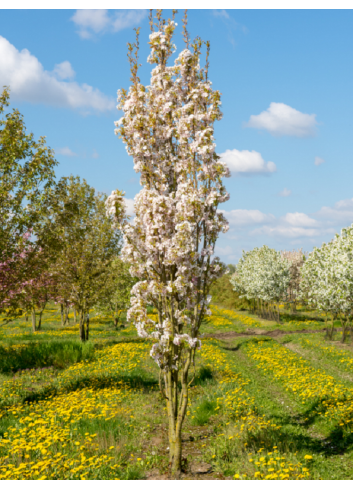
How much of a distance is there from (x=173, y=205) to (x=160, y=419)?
6.06 m

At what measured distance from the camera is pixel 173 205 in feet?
22.5

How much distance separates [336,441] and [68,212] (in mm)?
13229

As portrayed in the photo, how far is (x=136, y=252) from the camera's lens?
707 cm

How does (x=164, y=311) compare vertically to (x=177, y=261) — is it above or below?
below

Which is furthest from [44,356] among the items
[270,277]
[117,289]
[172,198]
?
[270,277]

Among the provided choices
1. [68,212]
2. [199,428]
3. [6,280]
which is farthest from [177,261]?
[68,212]

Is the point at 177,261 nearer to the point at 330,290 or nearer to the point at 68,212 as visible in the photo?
the point at 68,212

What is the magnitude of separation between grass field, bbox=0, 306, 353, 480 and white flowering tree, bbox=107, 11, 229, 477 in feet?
4.33

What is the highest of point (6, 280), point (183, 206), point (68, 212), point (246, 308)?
point (68, 212)

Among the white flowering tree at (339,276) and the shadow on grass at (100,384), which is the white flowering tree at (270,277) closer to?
the white flowering tree at (339,276)

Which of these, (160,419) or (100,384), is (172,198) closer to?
(160,419)

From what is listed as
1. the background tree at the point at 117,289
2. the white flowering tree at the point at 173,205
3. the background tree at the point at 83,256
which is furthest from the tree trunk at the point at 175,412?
the background tree at the point at 83,256

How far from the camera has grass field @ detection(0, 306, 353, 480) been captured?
6992 millimetres

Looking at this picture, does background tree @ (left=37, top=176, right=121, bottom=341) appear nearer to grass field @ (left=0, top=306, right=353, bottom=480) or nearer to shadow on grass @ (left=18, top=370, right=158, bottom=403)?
grass field @ (left=0, top=306, right=353, bottom=480)
